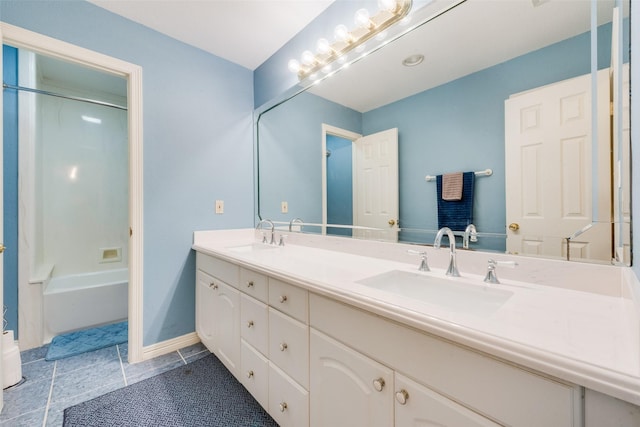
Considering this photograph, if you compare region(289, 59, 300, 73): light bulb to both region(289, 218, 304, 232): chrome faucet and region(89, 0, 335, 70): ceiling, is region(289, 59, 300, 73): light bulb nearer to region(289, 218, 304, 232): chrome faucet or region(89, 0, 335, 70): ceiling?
region(89, 0, 335, 70): ceiling

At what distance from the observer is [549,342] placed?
1.58 ft

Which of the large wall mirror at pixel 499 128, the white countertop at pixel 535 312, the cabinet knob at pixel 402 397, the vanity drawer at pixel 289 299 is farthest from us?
the vanity drawer at pixel 289 299

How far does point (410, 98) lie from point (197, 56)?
169cm

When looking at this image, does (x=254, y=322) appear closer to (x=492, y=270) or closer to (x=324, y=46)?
(x=492, y=270)

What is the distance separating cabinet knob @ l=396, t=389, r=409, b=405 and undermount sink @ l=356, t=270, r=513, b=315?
265mm

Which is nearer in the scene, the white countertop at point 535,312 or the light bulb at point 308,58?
the white countertop at point 535,312

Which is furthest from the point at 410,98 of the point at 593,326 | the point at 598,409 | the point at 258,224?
the point at 258,224

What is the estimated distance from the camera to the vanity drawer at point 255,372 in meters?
1.18

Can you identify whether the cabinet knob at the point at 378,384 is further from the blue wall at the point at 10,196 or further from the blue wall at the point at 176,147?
the blue wall at the point at 10,196

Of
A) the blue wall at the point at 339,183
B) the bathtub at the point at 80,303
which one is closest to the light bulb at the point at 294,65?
the blue wall at the point at 339,183

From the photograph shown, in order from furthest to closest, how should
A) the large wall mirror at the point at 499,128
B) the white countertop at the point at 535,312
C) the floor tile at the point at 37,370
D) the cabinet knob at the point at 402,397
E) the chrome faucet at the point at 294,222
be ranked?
1. the chrome faucet at the point at 294,222
2. the floor tile at the point at 37,370
3. the large wall mirror at the point at 499,128
4. the cabinet knob at the point at 402,397
5. the white countertop at the point at 535,312

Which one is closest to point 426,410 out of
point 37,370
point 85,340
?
point 37,370

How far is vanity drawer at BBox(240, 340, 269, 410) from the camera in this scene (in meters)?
1.18

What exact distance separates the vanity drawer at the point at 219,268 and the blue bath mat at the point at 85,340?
2.93ft
